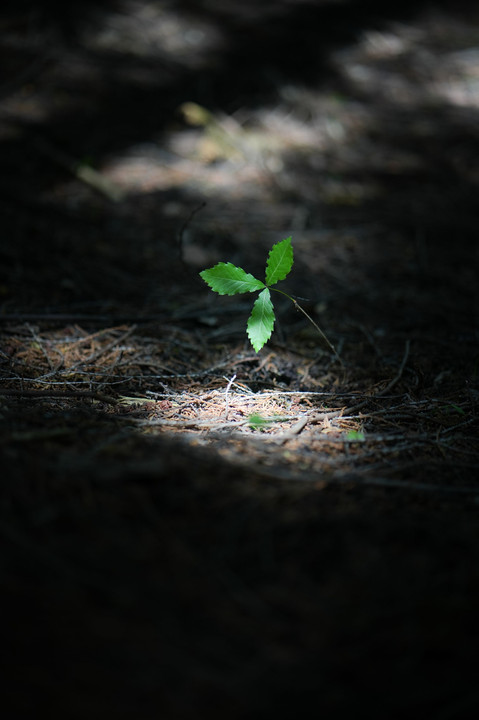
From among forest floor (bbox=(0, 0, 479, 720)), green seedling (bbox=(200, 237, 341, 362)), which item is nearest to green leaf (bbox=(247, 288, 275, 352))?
green seedling (bbox=(200, 237, 341, 362))

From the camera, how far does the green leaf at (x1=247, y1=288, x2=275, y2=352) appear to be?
7.08 ft

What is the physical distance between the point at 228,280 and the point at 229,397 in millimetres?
498

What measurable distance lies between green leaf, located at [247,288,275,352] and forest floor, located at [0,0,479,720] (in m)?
0.30

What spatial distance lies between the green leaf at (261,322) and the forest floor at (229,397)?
0.30 meters

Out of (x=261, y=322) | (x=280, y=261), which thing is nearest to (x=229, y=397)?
(x=261, y=322)

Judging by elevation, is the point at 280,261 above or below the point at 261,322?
above

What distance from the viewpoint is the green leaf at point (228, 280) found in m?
2.21

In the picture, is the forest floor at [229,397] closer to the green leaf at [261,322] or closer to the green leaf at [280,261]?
the green leaf at [261,322]

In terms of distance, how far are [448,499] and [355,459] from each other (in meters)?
0.32

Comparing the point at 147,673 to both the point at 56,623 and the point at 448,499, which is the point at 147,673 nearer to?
the point at 56,623

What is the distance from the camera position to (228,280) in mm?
2234

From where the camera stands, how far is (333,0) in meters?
8.04

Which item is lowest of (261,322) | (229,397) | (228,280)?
(229,397)

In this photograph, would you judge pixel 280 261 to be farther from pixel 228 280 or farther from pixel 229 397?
pixel 229 397
